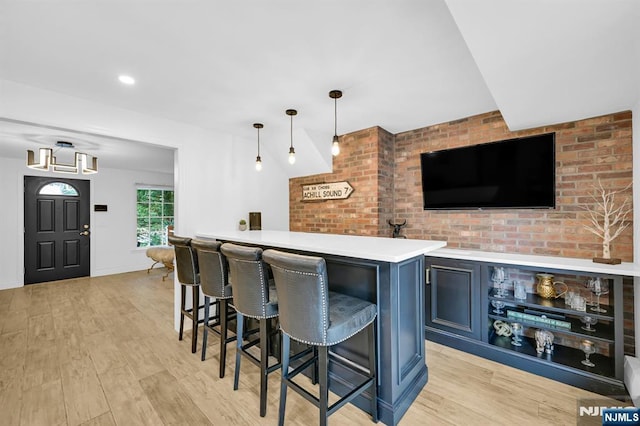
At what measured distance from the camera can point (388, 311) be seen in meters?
1.68

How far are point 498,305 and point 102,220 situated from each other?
7.32 m

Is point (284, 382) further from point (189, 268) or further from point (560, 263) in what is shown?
point (560, 263)

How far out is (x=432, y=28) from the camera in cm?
159

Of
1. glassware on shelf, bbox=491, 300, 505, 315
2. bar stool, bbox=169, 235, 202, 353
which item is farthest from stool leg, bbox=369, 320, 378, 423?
bar stool, bbox=169, 235, 202, 353

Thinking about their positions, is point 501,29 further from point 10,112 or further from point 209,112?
point 10,112

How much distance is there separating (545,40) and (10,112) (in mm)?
3740

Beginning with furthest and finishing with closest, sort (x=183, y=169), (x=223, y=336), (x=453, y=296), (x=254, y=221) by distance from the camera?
(x=254, y=221)
(x=183, y=169)
(x=453, y=296)
(x=223, y=336)

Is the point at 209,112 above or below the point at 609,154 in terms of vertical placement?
above

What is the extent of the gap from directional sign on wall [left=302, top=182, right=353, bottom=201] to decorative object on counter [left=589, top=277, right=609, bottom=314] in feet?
7.94

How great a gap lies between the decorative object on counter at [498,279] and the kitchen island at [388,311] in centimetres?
104

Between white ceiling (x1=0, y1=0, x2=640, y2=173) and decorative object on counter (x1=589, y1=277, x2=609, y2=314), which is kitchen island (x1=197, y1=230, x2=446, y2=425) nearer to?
white ceiling (x1=0, y1=0, x2=640, y2=173)

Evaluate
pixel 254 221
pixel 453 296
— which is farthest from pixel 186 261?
Answer: pixel 453 296

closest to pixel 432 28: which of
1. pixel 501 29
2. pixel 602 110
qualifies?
pixel 501 29

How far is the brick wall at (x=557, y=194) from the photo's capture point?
Result: 2.26 meters
